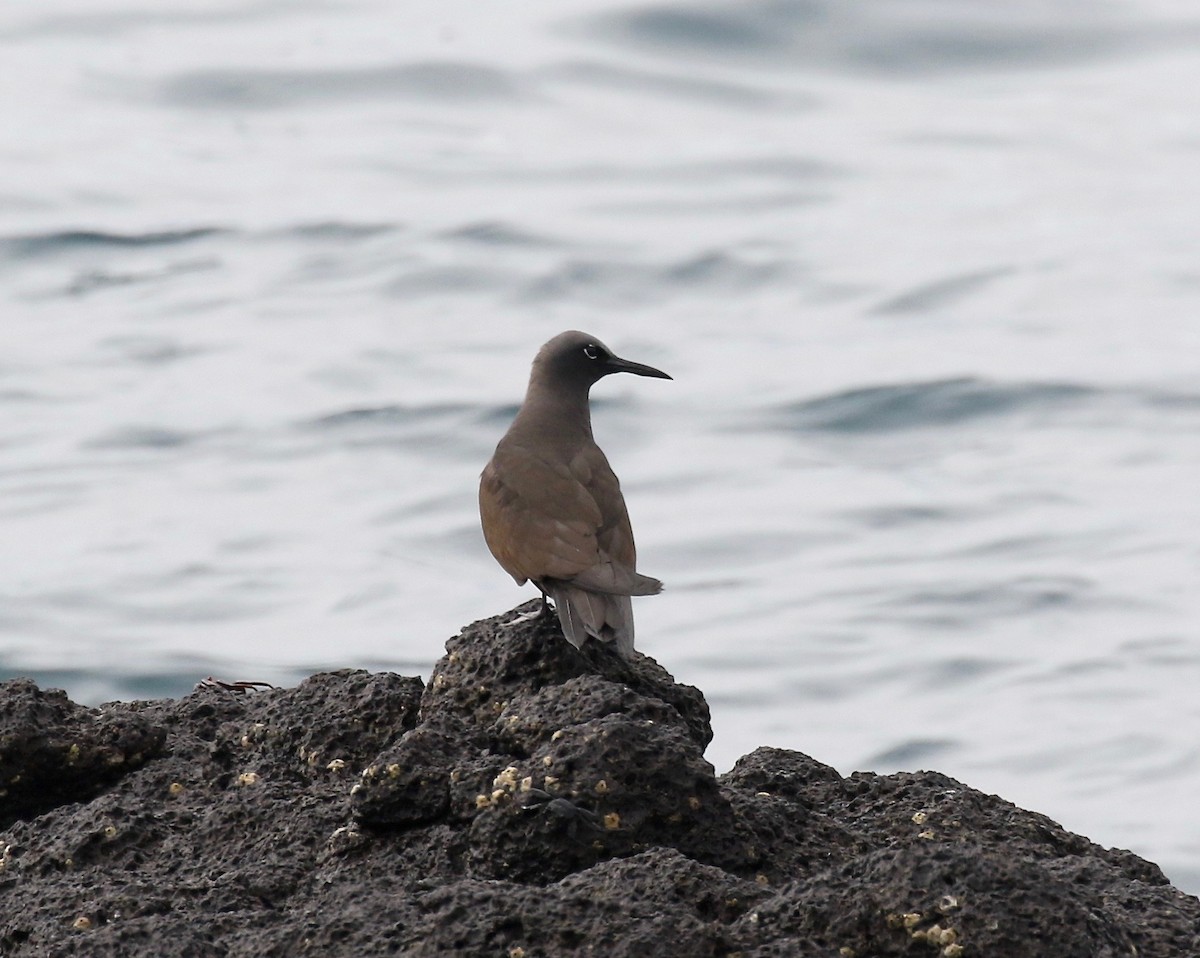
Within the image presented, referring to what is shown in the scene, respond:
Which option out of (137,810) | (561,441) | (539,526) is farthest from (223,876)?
(561,441)

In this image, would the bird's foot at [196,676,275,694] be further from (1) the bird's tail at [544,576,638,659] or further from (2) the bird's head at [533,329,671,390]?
(2) the bird's head at [533,329,671,390]

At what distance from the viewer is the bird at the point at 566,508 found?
5.58 meters

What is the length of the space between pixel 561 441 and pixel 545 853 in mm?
2505

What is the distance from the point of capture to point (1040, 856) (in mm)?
4797

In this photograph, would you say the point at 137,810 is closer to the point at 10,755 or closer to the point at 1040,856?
the point at 10,755

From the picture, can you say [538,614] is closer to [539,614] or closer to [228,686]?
[539,614]

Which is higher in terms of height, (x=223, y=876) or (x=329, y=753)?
(x=329, y=753)

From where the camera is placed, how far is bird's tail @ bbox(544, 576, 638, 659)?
5.41m

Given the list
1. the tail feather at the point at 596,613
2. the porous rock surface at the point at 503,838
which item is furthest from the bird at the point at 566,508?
the porous rock surface at the point at 503,838

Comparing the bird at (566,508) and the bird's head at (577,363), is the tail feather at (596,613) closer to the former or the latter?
the bird at (566,508)

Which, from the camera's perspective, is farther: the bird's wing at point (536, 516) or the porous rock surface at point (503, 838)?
the bird's wing at point (536, 516)

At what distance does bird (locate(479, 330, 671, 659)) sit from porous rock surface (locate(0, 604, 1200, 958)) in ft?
0.57

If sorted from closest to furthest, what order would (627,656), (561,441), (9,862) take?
1. (9,862)
2. (627,656)
3. (561,441)

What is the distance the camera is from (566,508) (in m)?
6.07
